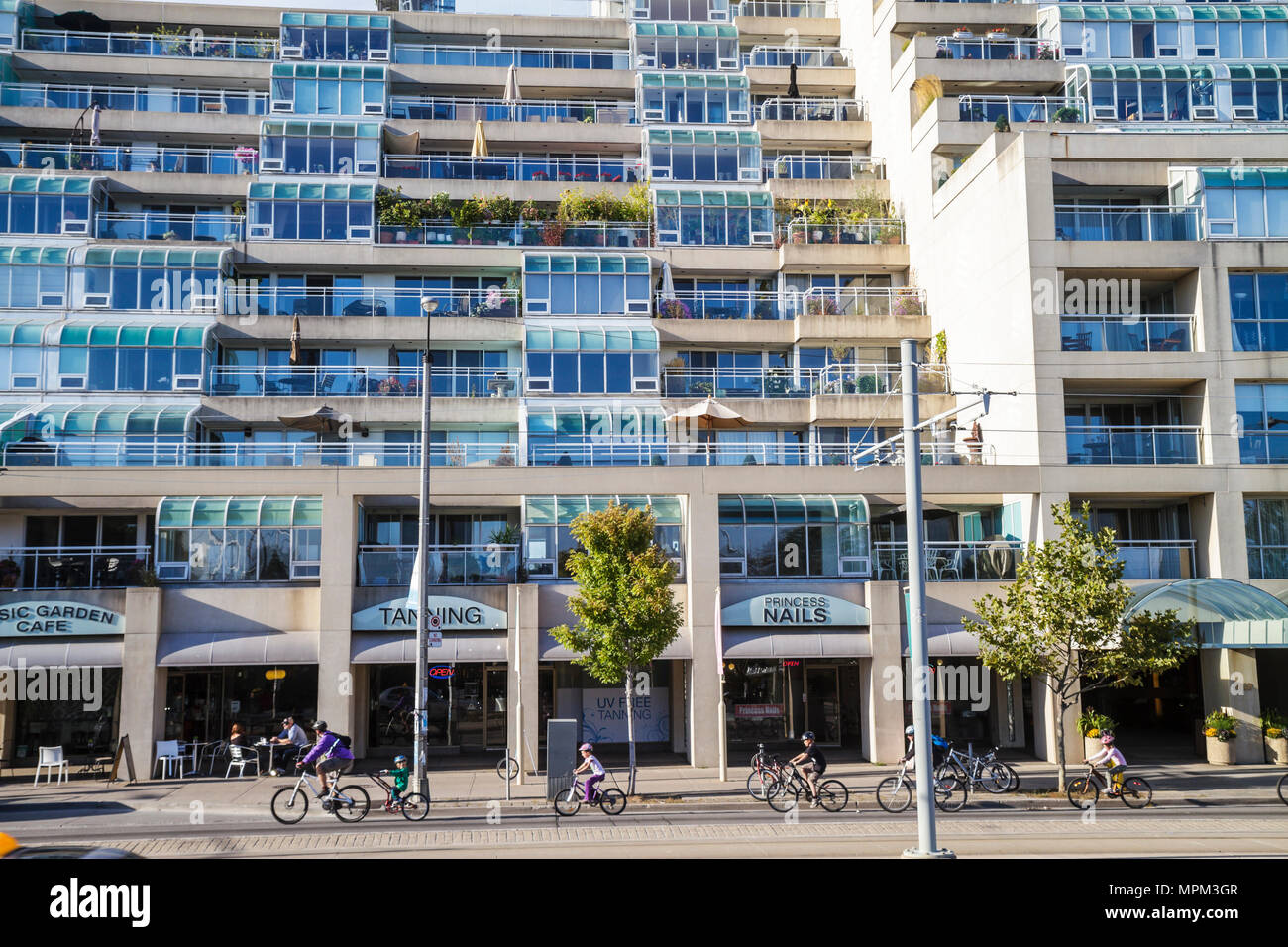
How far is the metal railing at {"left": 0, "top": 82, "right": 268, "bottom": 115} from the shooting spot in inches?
1898

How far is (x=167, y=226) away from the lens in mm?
44250

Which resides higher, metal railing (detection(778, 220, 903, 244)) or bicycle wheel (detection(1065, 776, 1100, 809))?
metal railing (detection(778, 220, 903, 244))

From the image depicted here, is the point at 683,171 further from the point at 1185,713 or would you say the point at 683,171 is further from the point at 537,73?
the point at 1185,713

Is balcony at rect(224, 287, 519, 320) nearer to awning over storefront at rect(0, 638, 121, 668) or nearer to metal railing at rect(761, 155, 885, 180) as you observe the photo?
metal railing at rect(761, 155, 885, 180)

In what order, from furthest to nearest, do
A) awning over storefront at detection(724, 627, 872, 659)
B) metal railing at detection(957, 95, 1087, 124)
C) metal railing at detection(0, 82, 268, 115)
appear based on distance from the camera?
metal railing at detection(0, 82, 268, 115), metal railing at detection(957, 95, 1087, 124), awning over storefront at detection(724, 627, 872, 659)

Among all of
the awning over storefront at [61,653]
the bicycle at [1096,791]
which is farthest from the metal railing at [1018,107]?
the awning over storefront at [61,653]

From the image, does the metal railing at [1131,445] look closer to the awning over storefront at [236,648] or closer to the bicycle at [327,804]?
the bicycle at [327,804]

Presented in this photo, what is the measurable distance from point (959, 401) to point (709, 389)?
9.33m

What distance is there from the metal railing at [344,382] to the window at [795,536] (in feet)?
38.3

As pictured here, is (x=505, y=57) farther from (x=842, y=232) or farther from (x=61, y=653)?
(x=61, y=653)

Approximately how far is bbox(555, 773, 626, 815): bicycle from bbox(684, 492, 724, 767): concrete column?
7.54 m

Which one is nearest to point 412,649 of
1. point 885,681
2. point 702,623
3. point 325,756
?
point 702,623

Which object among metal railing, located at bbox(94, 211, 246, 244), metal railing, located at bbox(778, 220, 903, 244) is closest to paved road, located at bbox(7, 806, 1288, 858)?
metal railing, located at bbox(94, 211, 246, 244)
